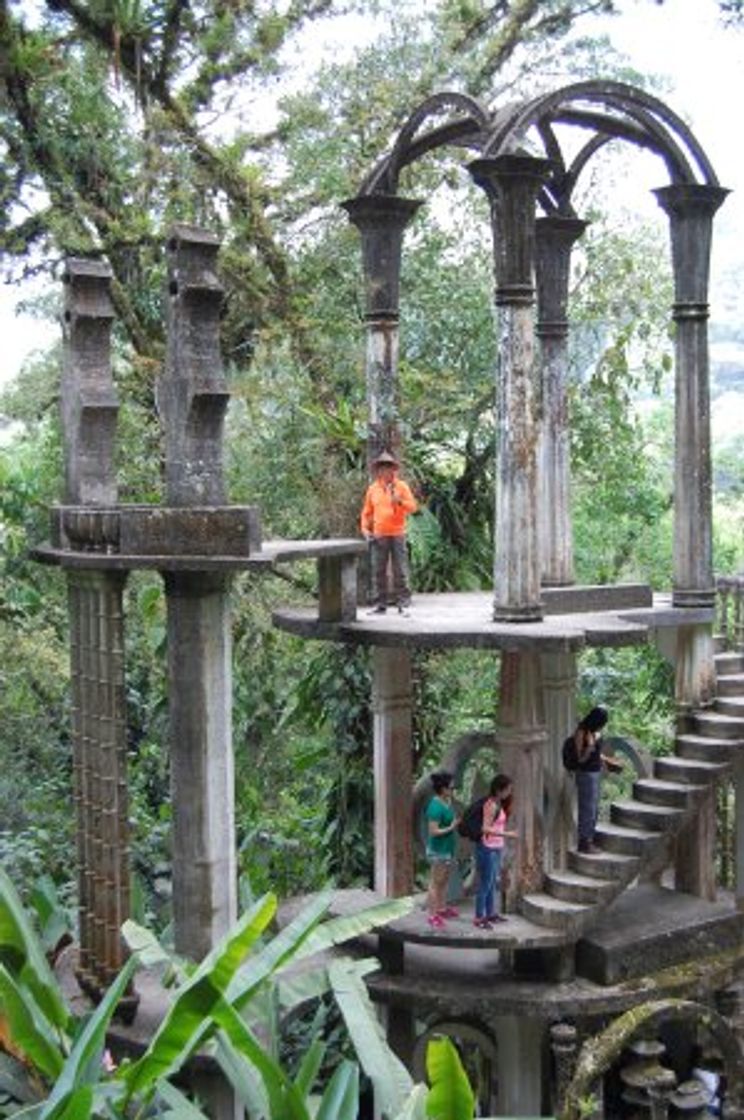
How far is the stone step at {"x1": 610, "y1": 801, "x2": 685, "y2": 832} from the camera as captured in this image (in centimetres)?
1053

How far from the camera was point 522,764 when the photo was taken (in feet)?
33.4

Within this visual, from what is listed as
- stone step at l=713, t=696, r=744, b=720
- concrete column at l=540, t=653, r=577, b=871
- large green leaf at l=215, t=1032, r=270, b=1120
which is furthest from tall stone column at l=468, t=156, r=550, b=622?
large green leaf at l=215, t=1032, r=270, b=1120

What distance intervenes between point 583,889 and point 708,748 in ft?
5.14

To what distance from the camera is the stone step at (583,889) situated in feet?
32.8

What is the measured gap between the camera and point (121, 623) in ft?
30.0

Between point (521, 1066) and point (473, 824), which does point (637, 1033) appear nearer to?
point (521, 1066)

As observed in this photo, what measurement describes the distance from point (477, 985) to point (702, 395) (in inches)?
181

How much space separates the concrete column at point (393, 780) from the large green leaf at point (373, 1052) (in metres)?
3.75

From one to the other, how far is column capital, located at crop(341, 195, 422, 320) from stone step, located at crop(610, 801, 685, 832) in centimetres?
415

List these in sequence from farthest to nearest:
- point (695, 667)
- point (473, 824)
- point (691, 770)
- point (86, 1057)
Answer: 1. point (695, 667)
2. point (691, 770)
3. point (473, 824)
4. point (86, 1057)

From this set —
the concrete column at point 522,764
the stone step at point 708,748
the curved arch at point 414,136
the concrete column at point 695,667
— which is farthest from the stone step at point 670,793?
the curved arch at point 414,136

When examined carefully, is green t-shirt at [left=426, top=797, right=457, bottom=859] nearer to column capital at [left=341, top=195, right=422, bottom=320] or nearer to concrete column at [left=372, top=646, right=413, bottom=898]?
concrete column at [left=372, top=646, right=413, bottom=898]

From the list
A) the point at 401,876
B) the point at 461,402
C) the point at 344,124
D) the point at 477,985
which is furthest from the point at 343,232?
the point at 477,985

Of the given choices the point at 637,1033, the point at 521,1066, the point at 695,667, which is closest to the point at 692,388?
the point at 695,667
